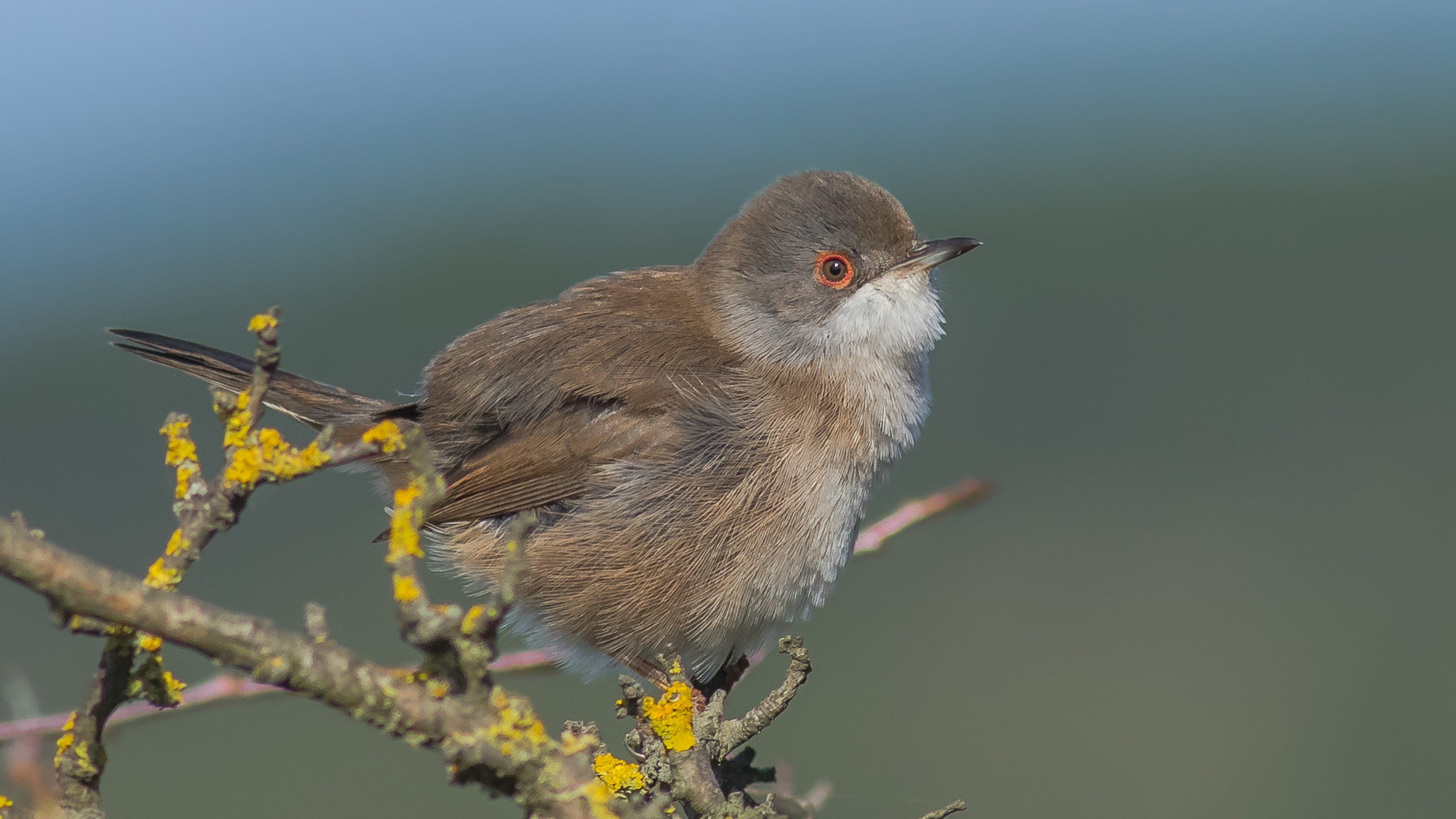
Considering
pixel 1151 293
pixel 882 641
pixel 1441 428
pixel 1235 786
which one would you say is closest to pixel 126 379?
pixel 882 641

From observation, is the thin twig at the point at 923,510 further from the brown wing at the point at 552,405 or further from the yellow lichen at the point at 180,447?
the yellow lichen at the point at 180,447

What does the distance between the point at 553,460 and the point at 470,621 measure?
7.84 ft

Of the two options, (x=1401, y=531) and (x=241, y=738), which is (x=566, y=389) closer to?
(x=241, y=738)

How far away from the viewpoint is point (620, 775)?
2.55 m

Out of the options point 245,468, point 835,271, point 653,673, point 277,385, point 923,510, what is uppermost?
point 277,385

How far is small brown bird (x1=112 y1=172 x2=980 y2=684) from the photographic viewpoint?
3828mm

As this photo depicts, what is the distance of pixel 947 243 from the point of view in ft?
13.8

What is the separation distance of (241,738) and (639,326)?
352 inches

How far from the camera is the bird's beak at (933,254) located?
4.17 m

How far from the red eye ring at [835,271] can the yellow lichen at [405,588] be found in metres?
2.93

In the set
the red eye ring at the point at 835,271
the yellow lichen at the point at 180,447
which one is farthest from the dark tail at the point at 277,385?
the yellow lichen at the point at 180,447

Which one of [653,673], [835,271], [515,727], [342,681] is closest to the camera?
[342,681]

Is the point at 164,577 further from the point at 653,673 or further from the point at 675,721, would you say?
the point at 653,673

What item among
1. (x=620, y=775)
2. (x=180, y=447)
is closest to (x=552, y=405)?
(x=620, y=775)
